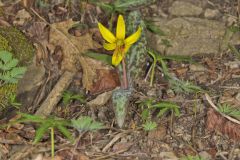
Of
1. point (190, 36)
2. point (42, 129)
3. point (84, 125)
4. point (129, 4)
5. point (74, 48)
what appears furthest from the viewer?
point (190, 36)

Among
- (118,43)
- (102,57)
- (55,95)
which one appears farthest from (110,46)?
(55,95)

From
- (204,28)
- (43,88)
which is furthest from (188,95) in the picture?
(43,88)

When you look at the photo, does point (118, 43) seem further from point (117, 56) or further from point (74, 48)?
point (74, 48)

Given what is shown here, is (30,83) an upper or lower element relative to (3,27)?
lower

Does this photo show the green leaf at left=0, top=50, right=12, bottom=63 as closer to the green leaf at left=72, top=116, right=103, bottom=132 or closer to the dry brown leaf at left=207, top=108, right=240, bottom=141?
the green leaf at left=72, top=116, right=103, bottom=132

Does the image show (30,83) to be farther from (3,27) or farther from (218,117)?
(218,117)

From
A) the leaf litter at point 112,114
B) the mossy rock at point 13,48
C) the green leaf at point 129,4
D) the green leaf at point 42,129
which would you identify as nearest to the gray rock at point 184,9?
the leaf litter at point 112,114
